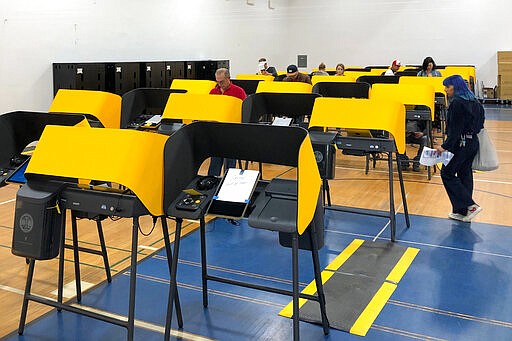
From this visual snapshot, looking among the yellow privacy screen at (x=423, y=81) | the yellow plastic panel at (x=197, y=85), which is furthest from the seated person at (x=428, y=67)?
the yellow plastic panel at (x=197, y=85)

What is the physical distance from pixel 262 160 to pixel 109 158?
2.62 feet

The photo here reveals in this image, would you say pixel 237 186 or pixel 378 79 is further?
pixel 378 79

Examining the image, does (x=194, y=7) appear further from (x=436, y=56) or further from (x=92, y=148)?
(x=92, y=148)

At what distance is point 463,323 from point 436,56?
15.3 m

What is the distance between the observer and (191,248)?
4.65 metres

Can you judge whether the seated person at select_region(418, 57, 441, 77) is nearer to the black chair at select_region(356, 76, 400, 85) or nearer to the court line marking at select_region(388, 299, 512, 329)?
the black chair at select_region(356, 76, 400, 85)

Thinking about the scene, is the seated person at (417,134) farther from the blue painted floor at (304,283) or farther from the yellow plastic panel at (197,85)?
the yellow plastic panel at (197,85)

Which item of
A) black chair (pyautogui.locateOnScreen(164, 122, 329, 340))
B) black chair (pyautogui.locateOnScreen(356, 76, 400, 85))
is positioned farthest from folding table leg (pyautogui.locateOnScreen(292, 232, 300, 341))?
black chair (pyautogui.locateOnScreen(356, 76, 400, 85))

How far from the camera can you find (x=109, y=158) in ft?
8.94

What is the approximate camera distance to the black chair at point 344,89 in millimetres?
6617

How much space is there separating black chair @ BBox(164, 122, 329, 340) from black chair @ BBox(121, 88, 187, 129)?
3093mm

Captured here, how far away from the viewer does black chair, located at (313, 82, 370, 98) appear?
6.62 metres

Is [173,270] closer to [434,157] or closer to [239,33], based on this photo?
[434,157]

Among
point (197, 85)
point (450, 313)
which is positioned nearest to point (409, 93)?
point (197, 85)
